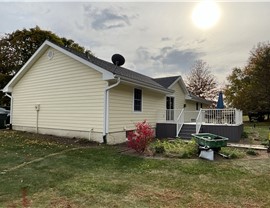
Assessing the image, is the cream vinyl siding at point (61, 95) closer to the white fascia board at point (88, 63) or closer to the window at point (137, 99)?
the white fascia board at point (88, 63)

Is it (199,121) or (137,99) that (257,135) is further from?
(137,99)

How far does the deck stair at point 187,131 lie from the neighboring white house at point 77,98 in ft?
6.06

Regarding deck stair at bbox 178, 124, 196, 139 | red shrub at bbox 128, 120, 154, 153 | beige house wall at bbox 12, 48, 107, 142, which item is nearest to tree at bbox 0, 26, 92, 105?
beige house wall at bbox 12, 48, 107, 142

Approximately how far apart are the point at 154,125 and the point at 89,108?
489 cm

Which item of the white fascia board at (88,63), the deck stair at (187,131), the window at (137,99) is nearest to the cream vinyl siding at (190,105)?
the deck stair at (187,131)

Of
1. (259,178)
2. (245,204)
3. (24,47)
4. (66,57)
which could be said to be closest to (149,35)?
(66,57)

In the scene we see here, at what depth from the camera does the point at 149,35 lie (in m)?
13.8

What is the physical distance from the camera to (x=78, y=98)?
11.0 metres

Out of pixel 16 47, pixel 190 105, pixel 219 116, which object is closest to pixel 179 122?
pixel 219 116

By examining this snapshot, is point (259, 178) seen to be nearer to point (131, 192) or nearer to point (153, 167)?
point (153, 167)

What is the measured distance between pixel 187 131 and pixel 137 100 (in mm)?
3381

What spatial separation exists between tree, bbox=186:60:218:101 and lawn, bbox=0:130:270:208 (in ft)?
88.9

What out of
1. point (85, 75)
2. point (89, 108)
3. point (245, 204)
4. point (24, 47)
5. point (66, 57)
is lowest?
point (245, 204)

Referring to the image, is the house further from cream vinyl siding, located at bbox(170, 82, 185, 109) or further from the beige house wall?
cream vinyl siding, located at bbox(170, 82, 185, 109)
